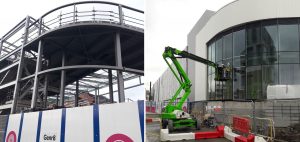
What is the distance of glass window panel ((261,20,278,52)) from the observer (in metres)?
6.75

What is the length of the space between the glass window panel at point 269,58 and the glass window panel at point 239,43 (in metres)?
1.22

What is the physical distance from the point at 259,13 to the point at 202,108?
3.35 metres

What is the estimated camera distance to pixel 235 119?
5.34 metres

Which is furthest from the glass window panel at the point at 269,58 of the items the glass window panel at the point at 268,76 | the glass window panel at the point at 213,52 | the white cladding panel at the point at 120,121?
the white cladding panel at the point at 120,121

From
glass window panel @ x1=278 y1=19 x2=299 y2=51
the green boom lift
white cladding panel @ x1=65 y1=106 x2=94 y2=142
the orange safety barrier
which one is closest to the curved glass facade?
glass window panel @ x1=278 y1=19 x2=299 y2=51

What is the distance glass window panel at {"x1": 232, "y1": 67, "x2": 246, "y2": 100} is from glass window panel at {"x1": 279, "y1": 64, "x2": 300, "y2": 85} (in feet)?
7.29

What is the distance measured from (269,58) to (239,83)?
1.67 metres

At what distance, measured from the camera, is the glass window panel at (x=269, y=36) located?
6746 mm

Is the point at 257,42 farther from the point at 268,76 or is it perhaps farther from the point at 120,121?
the point at 120,121

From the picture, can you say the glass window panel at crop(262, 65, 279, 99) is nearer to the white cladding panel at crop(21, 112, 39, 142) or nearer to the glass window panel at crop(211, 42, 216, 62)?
the glass window panel at crop(211, 42, 216, 62)

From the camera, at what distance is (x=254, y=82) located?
8039mm

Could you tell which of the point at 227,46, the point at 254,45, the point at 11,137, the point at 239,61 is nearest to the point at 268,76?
the point at 254,45

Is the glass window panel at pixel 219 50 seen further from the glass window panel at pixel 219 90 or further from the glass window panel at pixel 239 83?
the glass window panel at pixel 219 90

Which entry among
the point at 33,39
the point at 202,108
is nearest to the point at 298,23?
the point at 202,108
